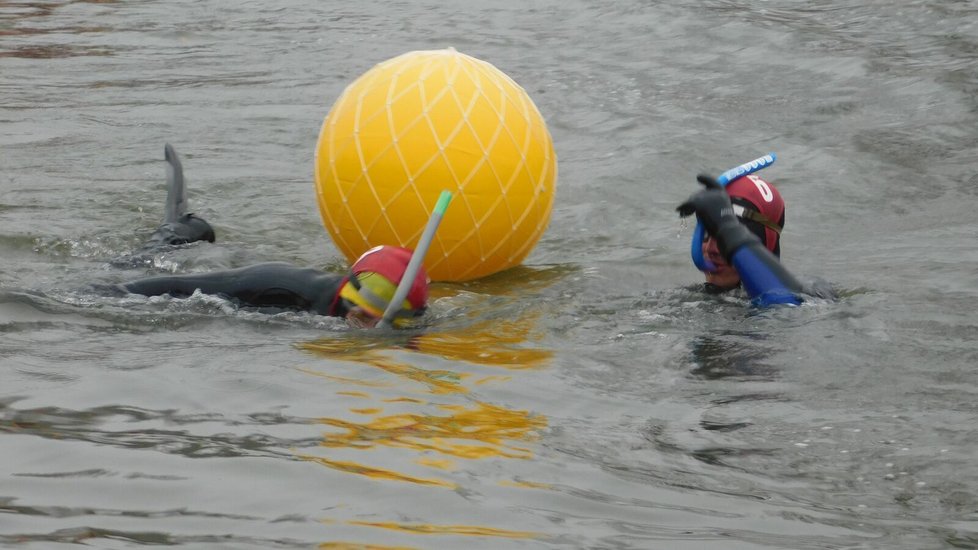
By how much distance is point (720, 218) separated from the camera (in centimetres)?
752

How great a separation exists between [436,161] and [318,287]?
97cm

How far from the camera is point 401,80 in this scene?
25.0 feet

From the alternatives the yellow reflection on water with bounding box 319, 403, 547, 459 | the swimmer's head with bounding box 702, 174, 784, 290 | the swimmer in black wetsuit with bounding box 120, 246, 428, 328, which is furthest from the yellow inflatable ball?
the yellow reflection on water with bounding box 319, 403, 547, 459

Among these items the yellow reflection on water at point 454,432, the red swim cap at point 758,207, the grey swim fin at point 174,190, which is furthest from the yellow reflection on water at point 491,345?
the grey swim fin at point 174,190

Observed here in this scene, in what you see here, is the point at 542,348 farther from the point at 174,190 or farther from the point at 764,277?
the point at 174,190

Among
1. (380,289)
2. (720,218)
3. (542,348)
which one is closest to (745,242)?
(720,218)

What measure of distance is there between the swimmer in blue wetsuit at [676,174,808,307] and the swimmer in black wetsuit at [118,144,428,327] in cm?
169

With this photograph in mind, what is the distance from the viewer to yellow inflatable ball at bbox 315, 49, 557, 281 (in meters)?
7.43

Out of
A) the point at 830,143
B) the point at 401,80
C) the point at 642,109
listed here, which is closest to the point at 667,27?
the point at 642,109

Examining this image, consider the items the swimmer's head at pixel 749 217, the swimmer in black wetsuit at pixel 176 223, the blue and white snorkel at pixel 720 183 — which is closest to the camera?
the blue and white snorkel at pixel 720 183

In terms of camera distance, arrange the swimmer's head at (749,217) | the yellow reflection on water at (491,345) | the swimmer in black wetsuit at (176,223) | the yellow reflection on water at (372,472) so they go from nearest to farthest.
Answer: the yellow reflection on water at (372,472)
the yellow reflection on water at (491,345)
the swimmer's head at (749,217)
the swimmer in black wetsuit at (176,223)

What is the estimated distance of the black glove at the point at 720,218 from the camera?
7504mm

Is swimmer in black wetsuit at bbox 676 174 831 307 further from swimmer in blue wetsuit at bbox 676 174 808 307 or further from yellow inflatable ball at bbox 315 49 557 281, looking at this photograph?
yellow inflatable ball at bbox 315 49 557 281

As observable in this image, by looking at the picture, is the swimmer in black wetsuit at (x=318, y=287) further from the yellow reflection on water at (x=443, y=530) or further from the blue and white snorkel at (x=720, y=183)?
the yellow reflection on water at (x=443, y=530)
